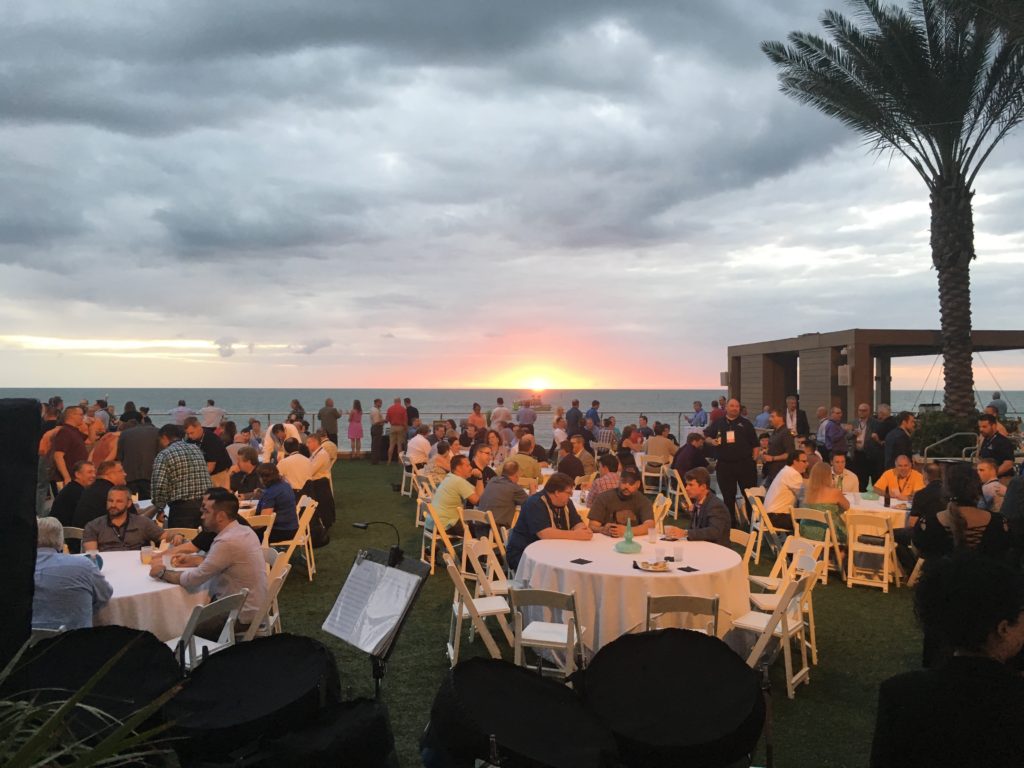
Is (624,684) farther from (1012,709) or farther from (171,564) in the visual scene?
(171,564)

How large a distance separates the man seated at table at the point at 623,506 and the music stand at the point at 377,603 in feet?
12.0

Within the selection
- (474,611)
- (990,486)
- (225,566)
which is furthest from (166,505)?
(990,486)

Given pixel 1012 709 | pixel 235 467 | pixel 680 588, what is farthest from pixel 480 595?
pixel 235 467

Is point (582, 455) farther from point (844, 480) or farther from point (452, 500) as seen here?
point (452, 500)

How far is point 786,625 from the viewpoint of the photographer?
4.92 m

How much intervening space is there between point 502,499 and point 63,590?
4395 mm

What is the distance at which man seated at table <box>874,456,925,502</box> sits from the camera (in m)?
8.95

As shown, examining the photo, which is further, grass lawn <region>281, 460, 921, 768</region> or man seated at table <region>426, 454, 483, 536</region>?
man seated at table <region>426, 454, 483, 536</region>

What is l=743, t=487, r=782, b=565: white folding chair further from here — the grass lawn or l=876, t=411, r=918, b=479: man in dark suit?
l=876, t=411, r=918, b=479: man in dark suit

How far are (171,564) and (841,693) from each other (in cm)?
443

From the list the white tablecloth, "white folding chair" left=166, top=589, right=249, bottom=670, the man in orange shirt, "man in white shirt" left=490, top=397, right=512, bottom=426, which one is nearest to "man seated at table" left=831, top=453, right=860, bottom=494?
the white tablecloth

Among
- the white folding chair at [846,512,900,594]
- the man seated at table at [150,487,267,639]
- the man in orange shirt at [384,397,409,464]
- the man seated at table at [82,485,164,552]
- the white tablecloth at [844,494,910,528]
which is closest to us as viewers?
the man seated at table at [150,487,267,639]

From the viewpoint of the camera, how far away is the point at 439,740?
2518 mm

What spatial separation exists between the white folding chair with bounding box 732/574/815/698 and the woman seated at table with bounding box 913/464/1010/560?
2.43 ft
